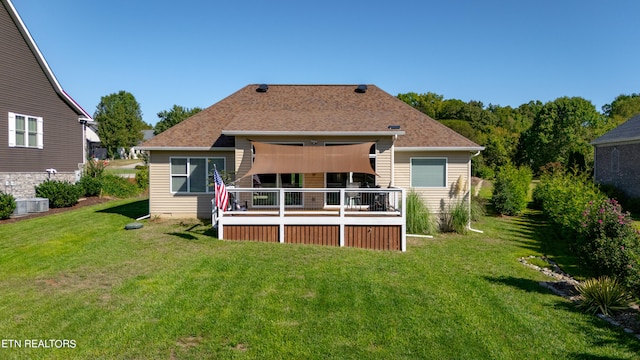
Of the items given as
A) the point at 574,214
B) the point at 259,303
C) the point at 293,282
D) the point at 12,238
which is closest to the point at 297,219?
the point at 293,282

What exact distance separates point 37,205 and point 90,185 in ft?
17.8

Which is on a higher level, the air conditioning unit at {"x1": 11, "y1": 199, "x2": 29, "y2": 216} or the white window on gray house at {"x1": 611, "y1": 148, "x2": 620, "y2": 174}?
the white window on gray house at {"x1": 611, "y1": 148, "x2": 620, "y2": 174}

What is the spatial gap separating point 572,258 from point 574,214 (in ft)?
9.80

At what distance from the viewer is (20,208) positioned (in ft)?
58.0

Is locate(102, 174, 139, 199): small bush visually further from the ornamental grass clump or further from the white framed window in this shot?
the ornamental grass clump

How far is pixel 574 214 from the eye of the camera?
14445mm

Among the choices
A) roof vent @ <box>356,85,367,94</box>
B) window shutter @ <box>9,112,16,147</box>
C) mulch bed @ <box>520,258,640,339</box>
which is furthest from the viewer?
roof vent @ <box>356,85,367,94</box>

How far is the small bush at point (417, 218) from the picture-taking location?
49.8 ft

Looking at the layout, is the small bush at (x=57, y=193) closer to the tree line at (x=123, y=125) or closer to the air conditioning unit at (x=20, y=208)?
the air conditioning unit at (x=20, y=208)

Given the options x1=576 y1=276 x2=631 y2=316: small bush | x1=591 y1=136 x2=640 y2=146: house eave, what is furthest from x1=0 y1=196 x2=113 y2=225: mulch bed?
x1=591 y1=136 x2=640 y2=146: house eave

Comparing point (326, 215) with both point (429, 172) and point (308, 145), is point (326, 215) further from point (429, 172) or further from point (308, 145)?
point (429, 172)

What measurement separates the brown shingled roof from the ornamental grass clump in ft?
25.0

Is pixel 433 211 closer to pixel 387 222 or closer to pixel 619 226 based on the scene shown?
pixel 387 222

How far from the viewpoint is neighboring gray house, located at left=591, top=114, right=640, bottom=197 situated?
24047 millimetres
